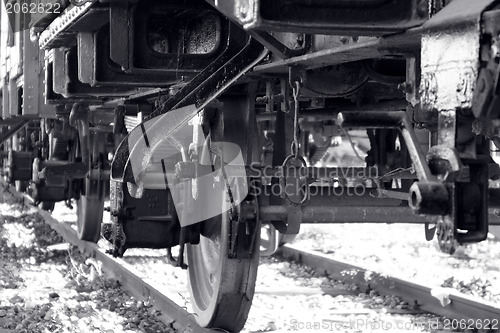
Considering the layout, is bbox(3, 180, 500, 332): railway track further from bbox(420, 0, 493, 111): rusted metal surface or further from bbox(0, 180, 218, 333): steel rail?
bbox(420, 0, 493, 111): rusted metal surface

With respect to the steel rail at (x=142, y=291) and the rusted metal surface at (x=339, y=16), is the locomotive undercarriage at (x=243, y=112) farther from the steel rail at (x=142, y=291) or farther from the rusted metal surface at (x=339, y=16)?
the steel rail at (x=142, y=291)

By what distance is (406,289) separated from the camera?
6023 millimetres

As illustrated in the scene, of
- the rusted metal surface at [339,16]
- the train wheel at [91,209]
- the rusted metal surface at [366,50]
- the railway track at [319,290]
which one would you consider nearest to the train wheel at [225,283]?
the railway track at [319,290]

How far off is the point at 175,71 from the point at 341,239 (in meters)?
5.89

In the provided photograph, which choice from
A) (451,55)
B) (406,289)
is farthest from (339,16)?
(406,289)

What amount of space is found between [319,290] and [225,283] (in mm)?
2097

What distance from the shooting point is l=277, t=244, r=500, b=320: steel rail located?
5.13 metres

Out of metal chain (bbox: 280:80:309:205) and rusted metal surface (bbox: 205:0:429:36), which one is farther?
metal chain (bbox: 280:80:309:205)

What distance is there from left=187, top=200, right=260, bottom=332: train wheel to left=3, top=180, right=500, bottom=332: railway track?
0.14 metres

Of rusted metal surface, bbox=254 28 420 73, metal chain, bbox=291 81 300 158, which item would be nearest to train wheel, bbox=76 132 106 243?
metal chain, bbox=291 81 300 158

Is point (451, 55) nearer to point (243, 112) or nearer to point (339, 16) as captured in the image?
point (339, 16)

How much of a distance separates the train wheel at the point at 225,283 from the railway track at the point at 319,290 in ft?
0.45

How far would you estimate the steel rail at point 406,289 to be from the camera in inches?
202


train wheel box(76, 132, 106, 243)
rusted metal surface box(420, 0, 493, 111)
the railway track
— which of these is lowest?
the railway track
